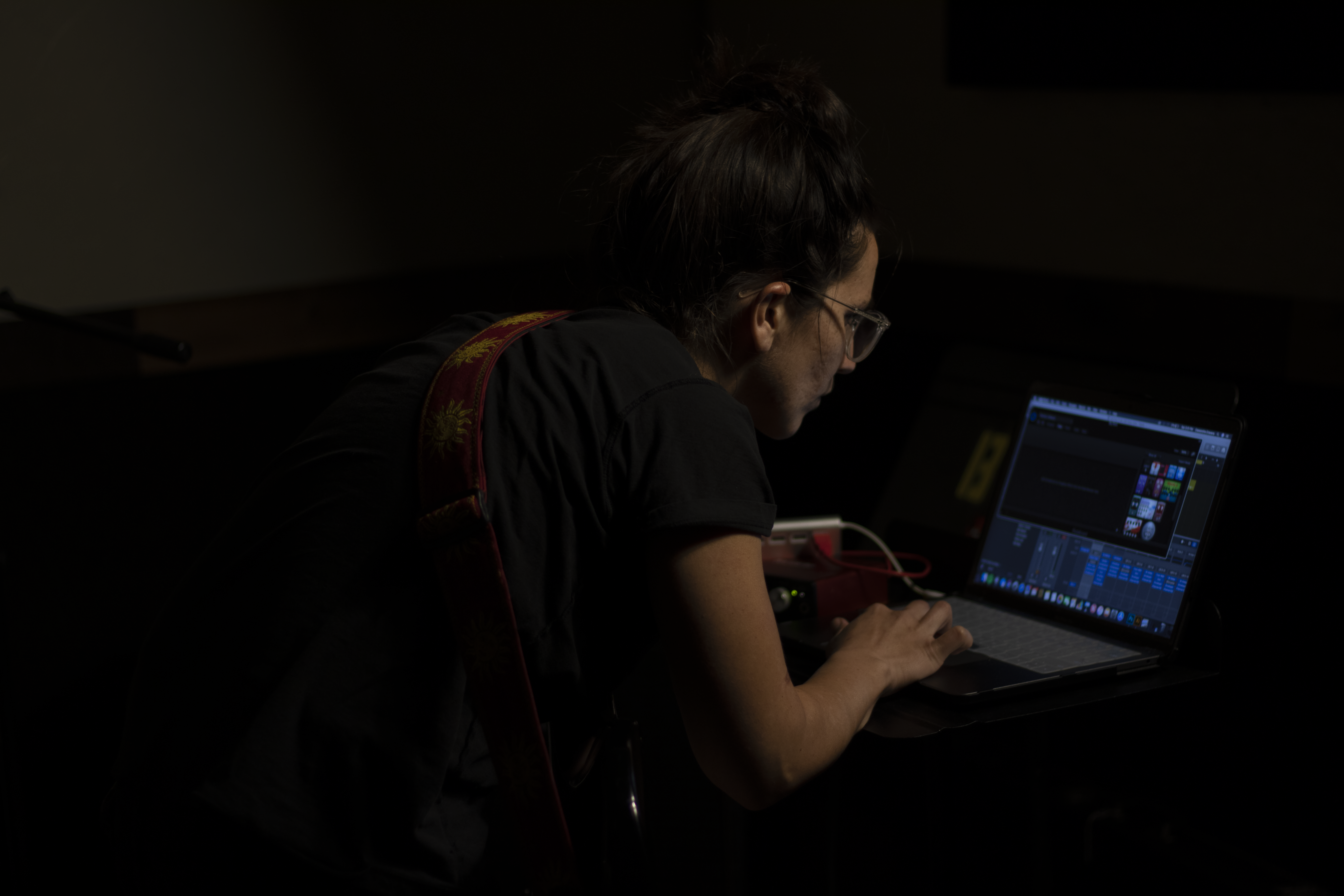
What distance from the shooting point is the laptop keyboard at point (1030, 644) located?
1401mm

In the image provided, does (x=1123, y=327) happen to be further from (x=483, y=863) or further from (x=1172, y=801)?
(x=483, y=863)

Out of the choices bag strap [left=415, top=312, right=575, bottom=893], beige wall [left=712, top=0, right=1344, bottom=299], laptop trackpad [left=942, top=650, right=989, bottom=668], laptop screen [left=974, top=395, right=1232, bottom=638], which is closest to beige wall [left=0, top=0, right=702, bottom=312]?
beige wall [left=712, top=0, right=1344, bottom=299]

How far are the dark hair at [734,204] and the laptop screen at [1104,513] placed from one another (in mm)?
533

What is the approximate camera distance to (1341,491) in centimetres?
195

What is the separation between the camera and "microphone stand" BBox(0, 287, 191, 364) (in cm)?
162

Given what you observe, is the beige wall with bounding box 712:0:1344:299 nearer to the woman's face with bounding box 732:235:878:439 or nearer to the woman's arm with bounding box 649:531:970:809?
the woman's face with bounding box 732:235:878:439

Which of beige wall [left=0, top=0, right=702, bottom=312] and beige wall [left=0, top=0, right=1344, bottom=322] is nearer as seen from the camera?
beige wall [left=0, top=0, right=1344, bottom=322]

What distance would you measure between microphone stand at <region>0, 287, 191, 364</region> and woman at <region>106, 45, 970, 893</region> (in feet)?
2.16

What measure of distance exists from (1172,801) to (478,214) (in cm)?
205

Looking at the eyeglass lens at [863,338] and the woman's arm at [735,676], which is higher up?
the eyeglass lens at [863,338]

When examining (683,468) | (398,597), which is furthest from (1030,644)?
(398,597)

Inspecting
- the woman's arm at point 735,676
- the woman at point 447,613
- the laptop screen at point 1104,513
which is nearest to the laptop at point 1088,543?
the laptop screen at point 1104,513

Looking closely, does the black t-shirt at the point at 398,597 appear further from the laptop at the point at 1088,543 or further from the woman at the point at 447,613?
the laptop at the point at 1088,543

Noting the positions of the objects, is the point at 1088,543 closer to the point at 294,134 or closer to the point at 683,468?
the point at 683,468
